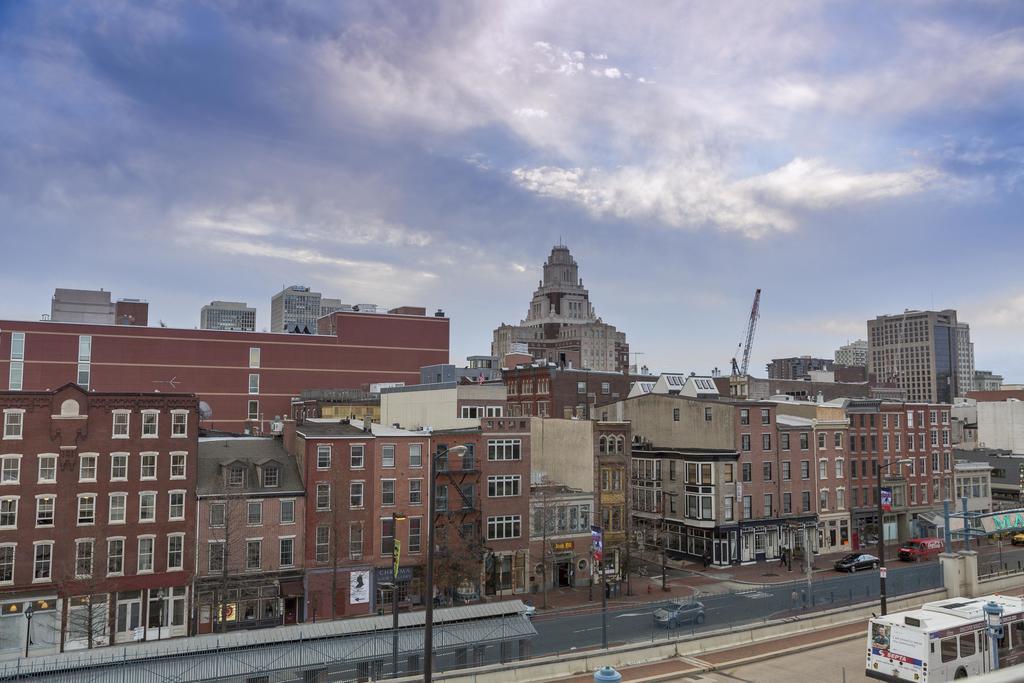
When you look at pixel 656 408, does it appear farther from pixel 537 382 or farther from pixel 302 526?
pixel 302 526

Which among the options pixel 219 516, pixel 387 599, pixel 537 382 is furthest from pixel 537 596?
pixel 537 382

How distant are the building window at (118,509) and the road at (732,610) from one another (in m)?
28.2

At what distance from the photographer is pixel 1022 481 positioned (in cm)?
9081

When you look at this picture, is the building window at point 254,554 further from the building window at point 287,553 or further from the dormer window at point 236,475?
the dormer window at point 236,475

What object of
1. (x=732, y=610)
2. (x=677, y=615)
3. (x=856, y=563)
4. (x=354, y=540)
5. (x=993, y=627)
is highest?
(x=993, y=627)

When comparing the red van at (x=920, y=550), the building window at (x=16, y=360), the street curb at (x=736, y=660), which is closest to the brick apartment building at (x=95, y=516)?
the street curb at (x=736, y=660)

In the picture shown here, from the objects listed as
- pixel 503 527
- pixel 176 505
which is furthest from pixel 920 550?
pixel 176 505

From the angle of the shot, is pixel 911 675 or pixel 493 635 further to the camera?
pixel 493 635

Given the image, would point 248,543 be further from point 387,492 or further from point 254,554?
point 387,492

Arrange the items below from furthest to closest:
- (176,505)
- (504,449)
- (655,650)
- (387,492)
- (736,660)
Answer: (504,449)
(387,492)
(176,505)
(736,660)
(655,650)

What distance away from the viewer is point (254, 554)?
51.8m

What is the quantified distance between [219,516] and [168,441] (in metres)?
6.27

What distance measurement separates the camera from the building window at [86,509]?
4856 cm

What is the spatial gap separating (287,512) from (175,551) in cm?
758
